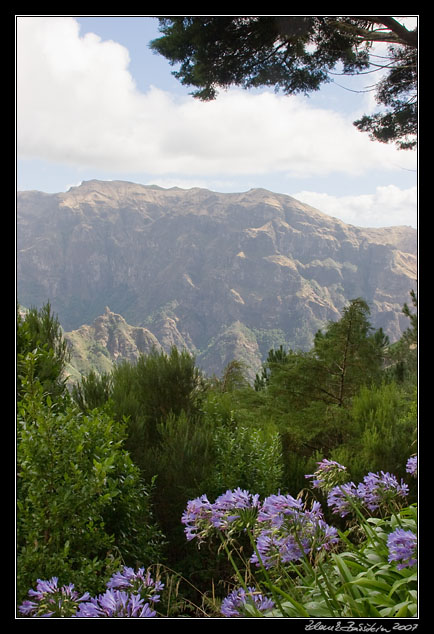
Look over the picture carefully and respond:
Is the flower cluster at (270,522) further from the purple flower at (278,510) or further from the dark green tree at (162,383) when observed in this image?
the dark green tree at (162,383)

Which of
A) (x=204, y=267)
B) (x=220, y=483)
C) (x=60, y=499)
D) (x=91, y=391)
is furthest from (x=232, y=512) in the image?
(x=204, y=267)

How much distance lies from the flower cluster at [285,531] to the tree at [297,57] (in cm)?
196

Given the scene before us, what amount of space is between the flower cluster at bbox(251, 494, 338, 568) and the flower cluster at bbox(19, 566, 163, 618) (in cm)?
29

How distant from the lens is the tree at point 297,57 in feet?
7.34

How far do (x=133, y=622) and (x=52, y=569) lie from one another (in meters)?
0.40

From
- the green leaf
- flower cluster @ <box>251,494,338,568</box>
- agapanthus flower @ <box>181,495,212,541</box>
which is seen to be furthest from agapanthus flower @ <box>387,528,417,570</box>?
agapanthus flower @ <box>181,495,212,541</box>

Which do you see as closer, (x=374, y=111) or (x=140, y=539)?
(x=140, y=539)

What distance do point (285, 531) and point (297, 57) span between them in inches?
89.6

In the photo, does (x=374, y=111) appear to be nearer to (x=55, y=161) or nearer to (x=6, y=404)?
(x=55, y=161)

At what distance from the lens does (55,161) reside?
2248 mm

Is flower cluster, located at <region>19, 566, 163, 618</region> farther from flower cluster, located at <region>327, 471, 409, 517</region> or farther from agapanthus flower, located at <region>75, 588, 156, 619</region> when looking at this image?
flower cluster, located at <region>327, 471, 409, 517</region>

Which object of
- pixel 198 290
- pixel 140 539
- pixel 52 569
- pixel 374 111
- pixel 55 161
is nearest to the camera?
pixel 52 569

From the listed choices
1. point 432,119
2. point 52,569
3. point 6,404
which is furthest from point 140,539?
point 432,119

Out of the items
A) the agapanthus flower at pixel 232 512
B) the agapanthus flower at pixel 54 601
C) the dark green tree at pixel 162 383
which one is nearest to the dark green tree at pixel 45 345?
the dark green tree at pixel 162 383
